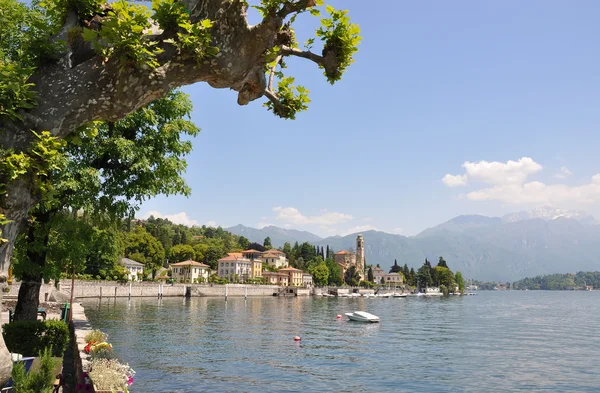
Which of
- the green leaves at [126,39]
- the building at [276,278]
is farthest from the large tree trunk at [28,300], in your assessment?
the building at [276,278]

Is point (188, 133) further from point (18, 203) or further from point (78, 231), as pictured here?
point (18, 203)

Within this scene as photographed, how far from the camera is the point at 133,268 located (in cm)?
11750

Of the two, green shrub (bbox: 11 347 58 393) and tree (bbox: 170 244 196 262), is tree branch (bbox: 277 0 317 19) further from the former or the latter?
tree (bbox: 170 244 196 262)

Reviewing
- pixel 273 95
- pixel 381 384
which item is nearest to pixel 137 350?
pixel 381 384

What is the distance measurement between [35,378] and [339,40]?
8276 mm

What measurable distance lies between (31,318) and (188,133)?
9458mm

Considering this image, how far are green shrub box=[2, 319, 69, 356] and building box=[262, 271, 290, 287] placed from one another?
5545 inches

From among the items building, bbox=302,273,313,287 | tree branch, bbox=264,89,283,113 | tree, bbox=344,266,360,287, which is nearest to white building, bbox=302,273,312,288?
building, bbox=302,273,313,287

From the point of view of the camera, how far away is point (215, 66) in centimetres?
734

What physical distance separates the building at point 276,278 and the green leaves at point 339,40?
149740 millimetres

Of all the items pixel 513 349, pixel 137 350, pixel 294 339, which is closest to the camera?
pixel 137 350

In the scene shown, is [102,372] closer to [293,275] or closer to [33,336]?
[33,336]

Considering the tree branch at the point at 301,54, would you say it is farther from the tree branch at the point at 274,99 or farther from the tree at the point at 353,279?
the tree at the point at 353,279

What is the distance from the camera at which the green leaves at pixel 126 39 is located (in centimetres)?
646
